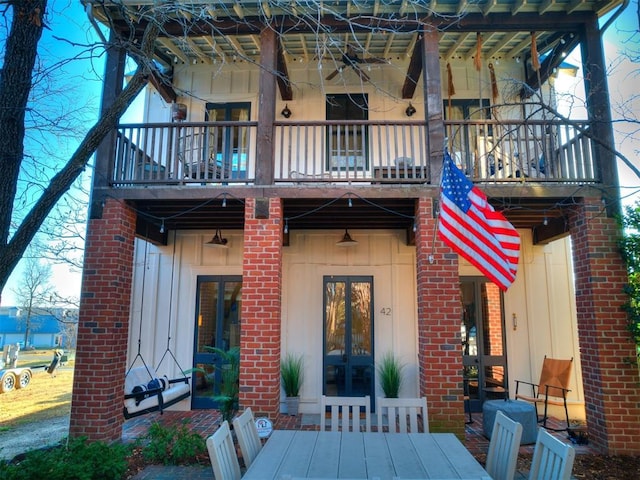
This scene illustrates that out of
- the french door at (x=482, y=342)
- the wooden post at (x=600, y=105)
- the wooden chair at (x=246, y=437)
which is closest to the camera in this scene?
the wooden chair at (x=246, y=437)

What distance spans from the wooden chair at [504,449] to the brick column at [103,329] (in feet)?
15.5

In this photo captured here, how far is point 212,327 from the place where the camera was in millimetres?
7922

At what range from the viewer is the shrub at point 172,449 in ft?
16.3

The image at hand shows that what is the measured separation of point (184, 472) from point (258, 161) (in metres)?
4.00

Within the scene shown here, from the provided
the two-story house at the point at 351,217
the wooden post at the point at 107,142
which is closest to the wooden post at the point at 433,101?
the two-story house at the point at 351,217

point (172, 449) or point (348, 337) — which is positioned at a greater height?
point (348, 337)

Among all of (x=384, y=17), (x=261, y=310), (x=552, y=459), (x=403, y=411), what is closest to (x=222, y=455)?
(x=403, y=411)

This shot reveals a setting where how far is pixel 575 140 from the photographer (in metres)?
6.01

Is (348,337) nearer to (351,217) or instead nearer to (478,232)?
(351,217)

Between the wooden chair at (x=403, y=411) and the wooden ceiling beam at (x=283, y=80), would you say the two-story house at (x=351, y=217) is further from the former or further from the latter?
the wooden chair at (x=403, y=411)

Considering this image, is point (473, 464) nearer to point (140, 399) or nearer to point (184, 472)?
point (184, 472)

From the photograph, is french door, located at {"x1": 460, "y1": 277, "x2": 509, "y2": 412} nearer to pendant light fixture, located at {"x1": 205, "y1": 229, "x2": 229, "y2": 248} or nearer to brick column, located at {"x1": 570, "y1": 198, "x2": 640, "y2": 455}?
brick column, located at {"x1": 570, "y1": 198, "x2": 640, "y2": 455}

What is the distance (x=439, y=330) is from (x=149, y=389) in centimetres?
456

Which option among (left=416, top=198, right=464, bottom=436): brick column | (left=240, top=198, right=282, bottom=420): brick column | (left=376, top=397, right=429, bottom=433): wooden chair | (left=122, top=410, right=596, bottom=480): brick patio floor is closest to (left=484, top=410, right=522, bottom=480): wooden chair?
(left=376, top=397, right=429, bottom=433): wooden chair
